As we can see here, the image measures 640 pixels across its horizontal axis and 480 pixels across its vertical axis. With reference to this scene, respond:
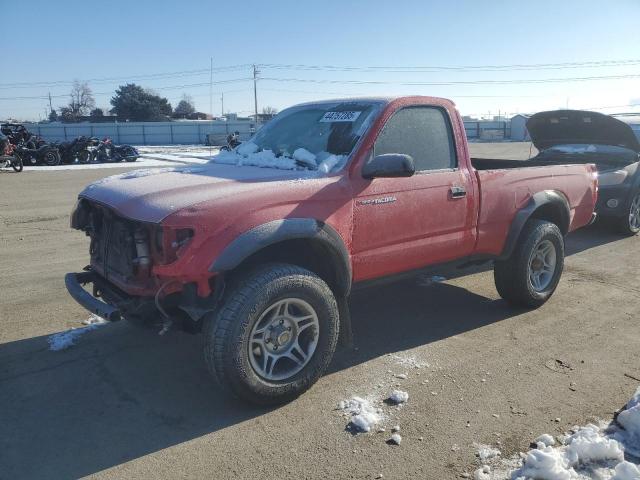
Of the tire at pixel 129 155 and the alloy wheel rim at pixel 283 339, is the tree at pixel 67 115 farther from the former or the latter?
the alloy wheel rim at pixel 283 339

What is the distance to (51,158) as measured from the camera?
2453 centimetres

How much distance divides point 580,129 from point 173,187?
7.38 m

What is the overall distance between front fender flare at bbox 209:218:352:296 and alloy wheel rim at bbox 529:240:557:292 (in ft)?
8.00

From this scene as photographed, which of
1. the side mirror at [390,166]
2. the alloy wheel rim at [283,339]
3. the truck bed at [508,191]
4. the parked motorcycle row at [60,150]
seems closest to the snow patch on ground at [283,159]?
the side mirror at [390,166]

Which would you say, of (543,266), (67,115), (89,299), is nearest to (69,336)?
(89,299)

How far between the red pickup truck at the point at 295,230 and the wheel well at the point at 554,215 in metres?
0.27

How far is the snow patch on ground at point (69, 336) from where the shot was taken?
4531 millimetres

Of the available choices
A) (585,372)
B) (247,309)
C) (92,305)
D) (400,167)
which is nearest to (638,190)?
(585,372)

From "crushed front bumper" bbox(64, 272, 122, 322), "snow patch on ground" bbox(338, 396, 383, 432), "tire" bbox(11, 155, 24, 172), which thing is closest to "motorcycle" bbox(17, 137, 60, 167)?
"tire" bbox(11, 155, 24, 172)

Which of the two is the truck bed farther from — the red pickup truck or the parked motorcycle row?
the parked motorcycle row

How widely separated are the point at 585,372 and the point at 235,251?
2.79 m

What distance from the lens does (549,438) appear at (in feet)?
10.4

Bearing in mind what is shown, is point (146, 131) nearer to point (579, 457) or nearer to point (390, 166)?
point (390, 166)

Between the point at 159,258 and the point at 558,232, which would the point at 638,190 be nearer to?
the point at 558,232
